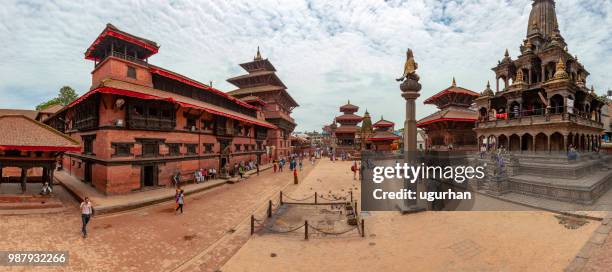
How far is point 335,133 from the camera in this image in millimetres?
58594

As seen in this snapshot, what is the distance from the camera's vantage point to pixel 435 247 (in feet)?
28.0

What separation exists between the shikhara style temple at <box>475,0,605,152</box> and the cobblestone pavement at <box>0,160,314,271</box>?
25.2m

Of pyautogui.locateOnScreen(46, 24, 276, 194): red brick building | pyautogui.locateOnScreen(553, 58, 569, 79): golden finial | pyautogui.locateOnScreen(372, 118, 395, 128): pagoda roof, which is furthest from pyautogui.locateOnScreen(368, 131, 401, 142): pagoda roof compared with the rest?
pyautogui.locateOnScreen(46, 24, 276, 194): red brick building

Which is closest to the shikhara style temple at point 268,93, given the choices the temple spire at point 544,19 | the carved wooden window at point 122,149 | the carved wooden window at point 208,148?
the carved wooden window at point 208,148

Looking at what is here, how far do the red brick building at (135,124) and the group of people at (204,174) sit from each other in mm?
487

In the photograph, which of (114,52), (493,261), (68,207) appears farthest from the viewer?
(114,52)

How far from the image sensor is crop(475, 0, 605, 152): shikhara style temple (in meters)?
20.6

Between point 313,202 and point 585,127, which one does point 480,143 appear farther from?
point 313,202

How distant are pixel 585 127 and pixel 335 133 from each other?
134ft

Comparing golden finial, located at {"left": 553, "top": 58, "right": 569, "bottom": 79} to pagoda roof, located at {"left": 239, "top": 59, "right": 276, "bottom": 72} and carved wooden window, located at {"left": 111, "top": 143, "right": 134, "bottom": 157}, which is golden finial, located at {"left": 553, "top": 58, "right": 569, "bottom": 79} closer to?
carved wooden window, located at {"left": 111, "top": 143, "right": 134, "bottom": 157}

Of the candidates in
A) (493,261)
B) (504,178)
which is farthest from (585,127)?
(493,261)

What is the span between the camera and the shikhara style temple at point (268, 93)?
43281mm

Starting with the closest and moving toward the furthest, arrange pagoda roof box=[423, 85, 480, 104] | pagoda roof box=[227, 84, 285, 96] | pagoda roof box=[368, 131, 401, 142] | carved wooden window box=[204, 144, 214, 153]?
1. carved wooden window box=[204, 144, 214, 153]
2. pagoda roof box=[423, 85, 480, 104]
3. pagoda roof box=[227, 84, 285, 96]
4. pagoda roof box=[368, 131, 401, 142]

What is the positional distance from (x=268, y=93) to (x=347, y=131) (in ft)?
73.4
